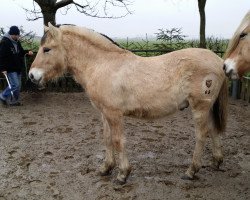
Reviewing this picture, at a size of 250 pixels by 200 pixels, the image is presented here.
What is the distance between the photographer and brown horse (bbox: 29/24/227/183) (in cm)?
384

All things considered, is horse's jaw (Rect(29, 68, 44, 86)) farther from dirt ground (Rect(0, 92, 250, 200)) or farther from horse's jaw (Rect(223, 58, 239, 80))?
horse's jaw (Rect(223, 58, 239, 80))

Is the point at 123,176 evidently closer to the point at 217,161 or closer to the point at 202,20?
the point at 217,161

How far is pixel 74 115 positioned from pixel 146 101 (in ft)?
11.9

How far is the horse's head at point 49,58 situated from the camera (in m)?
3.99

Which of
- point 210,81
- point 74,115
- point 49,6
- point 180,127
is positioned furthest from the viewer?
point 49,6

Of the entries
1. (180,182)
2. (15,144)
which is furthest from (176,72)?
(15,144)

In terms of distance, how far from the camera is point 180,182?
4.07 m

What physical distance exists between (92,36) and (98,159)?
190 centimetres

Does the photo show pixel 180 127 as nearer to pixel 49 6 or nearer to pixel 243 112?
pixel 243 112

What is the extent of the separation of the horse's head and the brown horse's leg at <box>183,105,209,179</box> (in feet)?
6.17

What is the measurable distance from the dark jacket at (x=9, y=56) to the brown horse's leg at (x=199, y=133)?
525 centimetres

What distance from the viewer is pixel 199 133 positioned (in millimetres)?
3996

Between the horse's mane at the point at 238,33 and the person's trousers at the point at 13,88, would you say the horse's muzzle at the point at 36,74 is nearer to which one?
the horse's mane at the point at 238,33

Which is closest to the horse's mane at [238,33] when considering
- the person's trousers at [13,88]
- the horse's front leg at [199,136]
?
the horse's front leg at [199,136]
